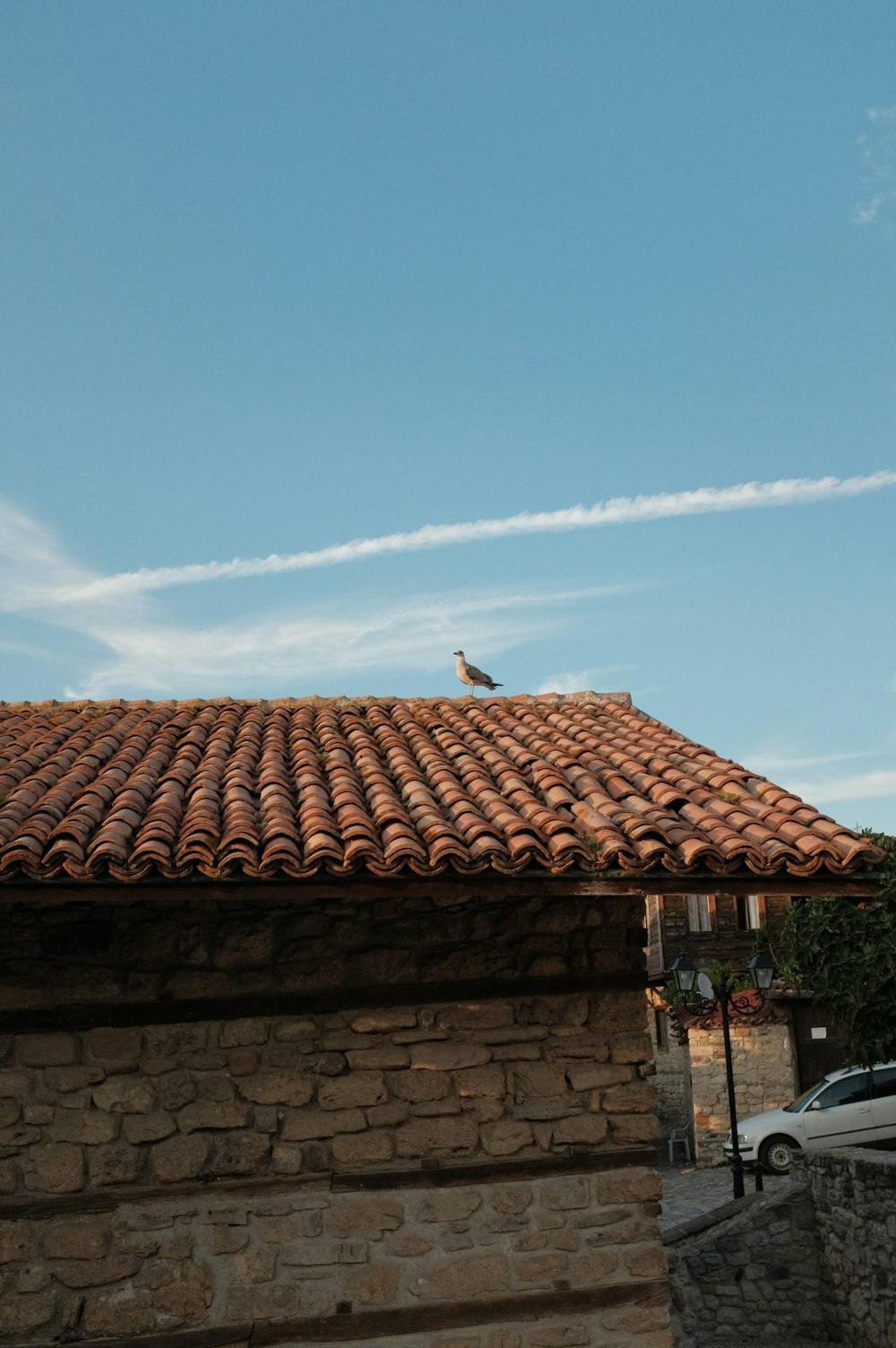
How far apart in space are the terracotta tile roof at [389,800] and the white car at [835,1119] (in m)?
9.88

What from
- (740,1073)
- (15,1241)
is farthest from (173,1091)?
(740,1073)

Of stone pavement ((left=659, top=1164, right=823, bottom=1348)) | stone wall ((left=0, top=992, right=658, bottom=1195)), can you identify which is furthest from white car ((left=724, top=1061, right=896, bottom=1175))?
stone wall ((left=0, top=992, right=658, bottom=1195))

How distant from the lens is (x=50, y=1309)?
5.32 metres

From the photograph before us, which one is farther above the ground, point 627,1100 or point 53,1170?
point 627,1100

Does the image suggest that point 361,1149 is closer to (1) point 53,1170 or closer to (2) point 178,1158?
(2) point 178,1158

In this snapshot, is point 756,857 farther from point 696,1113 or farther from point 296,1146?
point 696,1113

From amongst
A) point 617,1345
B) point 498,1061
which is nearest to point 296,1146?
point 498,1061

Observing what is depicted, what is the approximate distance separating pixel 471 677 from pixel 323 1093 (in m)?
5.71

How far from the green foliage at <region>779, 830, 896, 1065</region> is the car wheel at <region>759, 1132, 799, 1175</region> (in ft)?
4.71

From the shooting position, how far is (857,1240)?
1105 cm

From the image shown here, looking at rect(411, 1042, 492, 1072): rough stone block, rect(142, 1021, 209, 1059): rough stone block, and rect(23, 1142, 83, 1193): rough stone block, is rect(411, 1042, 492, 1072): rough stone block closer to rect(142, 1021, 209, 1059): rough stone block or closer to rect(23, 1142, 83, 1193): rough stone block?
rect(142, 1021, 209, 1059): rough stone block

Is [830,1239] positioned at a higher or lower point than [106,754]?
lower

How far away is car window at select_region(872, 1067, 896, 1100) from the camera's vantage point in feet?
51.3

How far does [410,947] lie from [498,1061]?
68 centimetres
